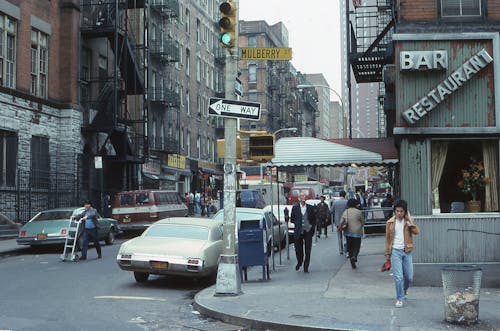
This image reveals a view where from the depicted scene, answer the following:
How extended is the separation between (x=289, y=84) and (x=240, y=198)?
6298 centimetres

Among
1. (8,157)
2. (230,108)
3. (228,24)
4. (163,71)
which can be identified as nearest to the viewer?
(228,24)

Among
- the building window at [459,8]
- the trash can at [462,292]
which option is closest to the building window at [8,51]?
the building window at [459,8]

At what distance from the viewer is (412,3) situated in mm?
12500

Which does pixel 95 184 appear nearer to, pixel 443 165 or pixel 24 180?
pixel 24 180

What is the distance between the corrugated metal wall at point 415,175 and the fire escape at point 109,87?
72.3 feet

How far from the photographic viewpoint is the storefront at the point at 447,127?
12.0 meters

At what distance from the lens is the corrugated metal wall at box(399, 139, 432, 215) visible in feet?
40.2

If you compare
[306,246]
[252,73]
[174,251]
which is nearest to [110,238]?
[306,246]

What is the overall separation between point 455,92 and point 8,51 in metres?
20.4

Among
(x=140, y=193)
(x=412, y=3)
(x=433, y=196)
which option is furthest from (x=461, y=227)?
(x=140, y=193)

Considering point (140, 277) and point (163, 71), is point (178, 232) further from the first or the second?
point (163, 71)

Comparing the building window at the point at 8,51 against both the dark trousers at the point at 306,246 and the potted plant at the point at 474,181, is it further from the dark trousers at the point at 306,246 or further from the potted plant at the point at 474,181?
the potted plant at the point at 474,181

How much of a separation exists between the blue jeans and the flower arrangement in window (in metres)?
3.15

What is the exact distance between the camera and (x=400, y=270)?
9797 mm
